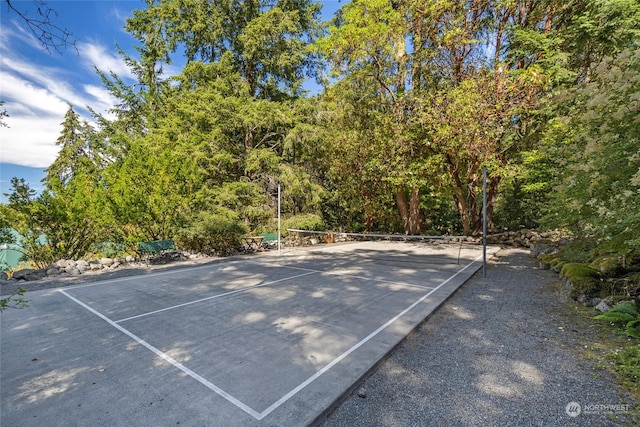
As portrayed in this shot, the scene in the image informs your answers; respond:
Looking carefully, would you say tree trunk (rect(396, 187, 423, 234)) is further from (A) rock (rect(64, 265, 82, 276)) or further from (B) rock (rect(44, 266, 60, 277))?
(B) rock (rect(44, 266, 60, 277))

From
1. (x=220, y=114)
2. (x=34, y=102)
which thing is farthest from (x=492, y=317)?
(x=220, y=114)

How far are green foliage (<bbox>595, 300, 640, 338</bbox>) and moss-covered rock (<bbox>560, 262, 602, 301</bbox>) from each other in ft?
3.05

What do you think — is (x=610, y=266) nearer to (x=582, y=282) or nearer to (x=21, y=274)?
(x=582, y=282)

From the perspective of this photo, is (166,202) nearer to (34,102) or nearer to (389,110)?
(34,102)

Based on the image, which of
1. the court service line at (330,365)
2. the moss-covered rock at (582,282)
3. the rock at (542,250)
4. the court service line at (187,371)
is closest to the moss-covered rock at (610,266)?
the moss-covered rock at (582,282)

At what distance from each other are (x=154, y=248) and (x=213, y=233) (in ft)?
6.71

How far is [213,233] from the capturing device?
10484 mm

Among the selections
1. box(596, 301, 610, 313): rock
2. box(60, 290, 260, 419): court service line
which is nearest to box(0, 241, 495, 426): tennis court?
box(60, 290, 260, 419): court service line

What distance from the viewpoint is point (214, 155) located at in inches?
521

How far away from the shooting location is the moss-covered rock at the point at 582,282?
205 inches

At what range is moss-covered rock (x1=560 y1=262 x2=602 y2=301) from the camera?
5195mm

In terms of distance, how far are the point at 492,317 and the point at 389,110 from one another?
10681 mm

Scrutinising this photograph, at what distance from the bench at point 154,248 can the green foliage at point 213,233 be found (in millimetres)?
860

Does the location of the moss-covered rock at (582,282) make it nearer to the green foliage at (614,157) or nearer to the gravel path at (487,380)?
the gravel path at (487,380)
